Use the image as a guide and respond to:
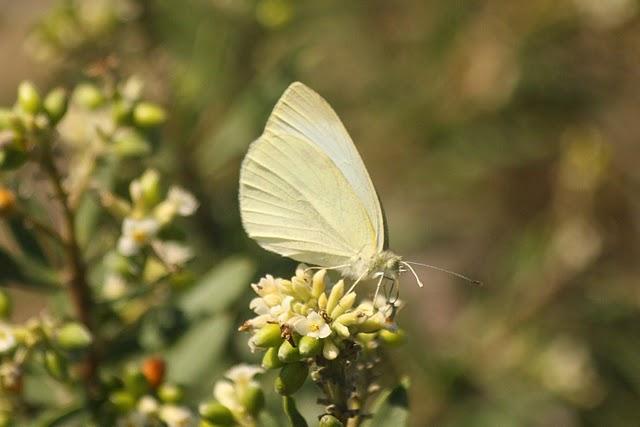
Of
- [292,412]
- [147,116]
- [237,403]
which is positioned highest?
[147,116]

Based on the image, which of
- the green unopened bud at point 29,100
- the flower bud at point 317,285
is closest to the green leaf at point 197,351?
the flower bud at point 317,285

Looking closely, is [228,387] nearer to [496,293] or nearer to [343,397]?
[343,397]

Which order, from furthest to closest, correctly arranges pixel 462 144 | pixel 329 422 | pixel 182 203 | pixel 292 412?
pixel 462 144, pixel 182 203, pixel 292 412, pixel 329 422

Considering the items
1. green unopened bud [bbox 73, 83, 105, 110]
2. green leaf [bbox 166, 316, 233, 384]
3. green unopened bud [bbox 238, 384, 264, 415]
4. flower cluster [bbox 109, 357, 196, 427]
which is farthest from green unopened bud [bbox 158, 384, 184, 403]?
green unopened bud [bbox 73, 83, 105, 110]

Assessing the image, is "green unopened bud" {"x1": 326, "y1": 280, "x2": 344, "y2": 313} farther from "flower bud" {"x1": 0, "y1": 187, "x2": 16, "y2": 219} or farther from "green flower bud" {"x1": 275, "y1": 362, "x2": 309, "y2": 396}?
"flower bud" {"x1": 0, "y1": 187, "x2": 16, "y2": 219}

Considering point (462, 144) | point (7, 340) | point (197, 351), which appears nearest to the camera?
point (7, 340)

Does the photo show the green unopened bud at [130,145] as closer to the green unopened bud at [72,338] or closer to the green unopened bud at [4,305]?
the green unopened bud at [4,305]

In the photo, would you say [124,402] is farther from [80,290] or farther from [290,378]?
[290,378]

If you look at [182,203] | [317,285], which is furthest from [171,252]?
[317,285]

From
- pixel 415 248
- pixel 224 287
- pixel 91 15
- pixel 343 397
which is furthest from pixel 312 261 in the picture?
pixel 415 248
